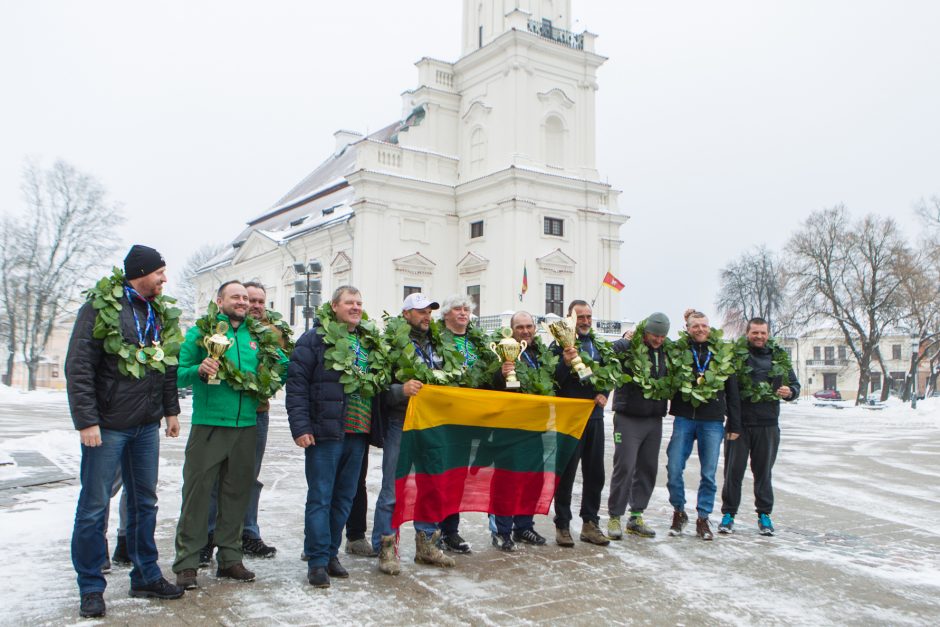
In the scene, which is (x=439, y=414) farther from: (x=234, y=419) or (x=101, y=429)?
(x=101, y=429)

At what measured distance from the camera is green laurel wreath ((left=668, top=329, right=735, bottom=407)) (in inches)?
302

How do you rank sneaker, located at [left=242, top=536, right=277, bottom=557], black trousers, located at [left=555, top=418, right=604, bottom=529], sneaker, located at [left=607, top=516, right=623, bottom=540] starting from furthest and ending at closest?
sneaker, located at [left=607, top=516, right=623, bottom=540] → black trousers, located at [left=555, top=418, right=604, bottom=529] → sneaker, located at [left=242, top=536, right=277, bottom=557]

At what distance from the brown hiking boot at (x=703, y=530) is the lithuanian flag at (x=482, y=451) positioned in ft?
5.05

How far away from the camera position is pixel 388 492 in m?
6.28

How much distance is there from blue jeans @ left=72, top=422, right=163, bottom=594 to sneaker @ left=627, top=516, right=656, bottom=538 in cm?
449

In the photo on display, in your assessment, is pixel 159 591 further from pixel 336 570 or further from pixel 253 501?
pixel 253 501

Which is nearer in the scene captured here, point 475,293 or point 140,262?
point 140,262

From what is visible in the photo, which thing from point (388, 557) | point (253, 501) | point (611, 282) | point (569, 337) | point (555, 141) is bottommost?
point (388, 557)

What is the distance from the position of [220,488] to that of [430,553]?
1.79m

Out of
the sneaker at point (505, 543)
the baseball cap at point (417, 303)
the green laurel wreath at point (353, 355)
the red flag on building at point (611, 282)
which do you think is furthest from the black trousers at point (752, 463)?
the red flag on building at point (611, 282)

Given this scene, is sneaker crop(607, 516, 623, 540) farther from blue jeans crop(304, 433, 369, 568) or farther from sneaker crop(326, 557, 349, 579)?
sneaker crop(326, 557, 349, 579)

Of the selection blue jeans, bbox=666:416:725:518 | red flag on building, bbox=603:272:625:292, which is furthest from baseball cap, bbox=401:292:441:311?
red flag on building, bbox=603:272:625:292

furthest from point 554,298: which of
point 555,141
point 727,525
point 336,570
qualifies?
point 336,570

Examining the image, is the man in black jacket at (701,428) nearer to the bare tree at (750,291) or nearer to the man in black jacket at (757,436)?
the man in black jacket at (757,436)
